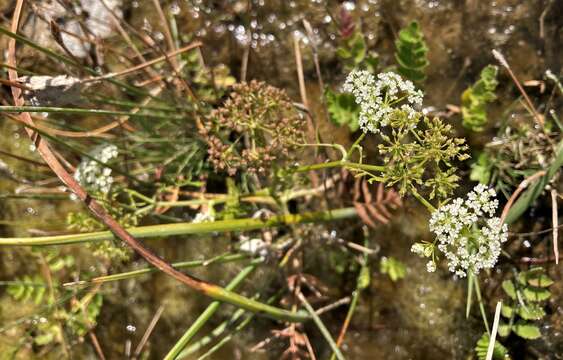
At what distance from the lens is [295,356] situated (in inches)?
84.8

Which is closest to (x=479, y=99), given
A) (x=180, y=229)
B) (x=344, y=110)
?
(x=344, y=110)

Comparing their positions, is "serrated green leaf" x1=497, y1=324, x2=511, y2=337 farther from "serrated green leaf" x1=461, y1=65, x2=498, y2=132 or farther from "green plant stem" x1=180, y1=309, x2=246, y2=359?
"green plant stem" x1=180, y1=309, x2=246, y2=359

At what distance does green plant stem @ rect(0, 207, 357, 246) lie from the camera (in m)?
1.56

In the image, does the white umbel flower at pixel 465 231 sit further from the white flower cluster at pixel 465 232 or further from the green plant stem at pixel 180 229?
the green plant stem at pixel 180 229

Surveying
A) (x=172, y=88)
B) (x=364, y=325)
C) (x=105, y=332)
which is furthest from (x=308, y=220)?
(x=105, y=332)

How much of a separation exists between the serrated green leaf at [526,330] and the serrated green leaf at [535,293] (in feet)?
0.32

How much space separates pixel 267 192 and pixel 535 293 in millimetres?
1019

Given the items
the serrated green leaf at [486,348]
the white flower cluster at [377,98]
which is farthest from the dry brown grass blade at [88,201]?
the serrated green leaf at [486,348]

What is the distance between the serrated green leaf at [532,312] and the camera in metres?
1.97

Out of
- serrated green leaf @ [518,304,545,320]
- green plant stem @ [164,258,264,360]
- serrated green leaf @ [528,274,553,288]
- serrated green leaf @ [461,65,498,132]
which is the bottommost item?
serrated green leaf @ [518,304,545,320]

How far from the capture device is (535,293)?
1.96 metres

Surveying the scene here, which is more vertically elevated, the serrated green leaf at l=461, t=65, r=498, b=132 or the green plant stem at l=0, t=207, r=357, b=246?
the serrated green leaf at l=461, t=65, r=498, b=132

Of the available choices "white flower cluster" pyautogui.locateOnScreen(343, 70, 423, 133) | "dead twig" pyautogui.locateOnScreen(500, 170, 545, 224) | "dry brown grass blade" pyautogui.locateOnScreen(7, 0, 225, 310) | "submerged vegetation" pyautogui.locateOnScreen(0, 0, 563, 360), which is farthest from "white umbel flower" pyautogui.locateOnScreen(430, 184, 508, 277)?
"dry brown grass blade" pyautogui.locateOnScreen(7, 0, 225, 310)

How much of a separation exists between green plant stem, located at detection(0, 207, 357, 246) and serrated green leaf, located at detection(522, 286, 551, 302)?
2.35 ft
